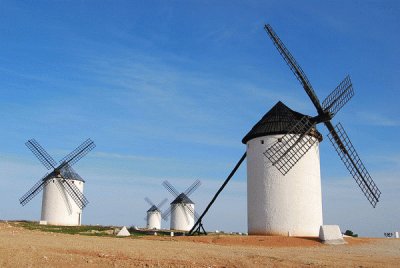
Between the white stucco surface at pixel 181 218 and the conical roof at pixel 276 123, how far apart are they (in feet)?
104

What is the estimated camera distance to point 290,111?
89.7ft

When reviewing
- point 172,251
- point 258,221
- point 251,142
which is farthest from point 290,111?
point 172,251

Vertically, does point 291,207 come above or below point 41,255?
above

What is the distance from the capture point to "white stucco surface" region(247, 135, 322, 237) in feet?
81.8

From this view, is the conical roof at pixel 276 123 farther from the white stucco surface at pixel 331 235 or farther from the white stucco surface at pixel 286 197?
the white stucco surface at pixel 331 235

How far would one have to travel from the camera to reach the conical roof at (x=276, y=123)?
25797 millimetres

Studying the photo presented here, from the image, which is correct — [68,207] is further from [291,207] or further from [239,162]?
[291,207]

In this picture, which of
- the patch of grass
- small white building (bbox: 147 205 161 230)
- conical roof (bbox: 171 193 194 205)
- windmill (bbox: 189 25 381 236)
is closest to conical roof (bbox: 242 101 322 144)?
windmill (bbox: 189 25 381 236)

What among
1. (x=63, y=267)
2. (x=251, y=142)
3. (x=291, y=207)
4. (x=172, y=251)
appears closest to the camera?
(x=63, y=267)

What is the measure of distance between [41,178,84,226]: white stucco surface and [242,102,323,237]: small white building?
23.2 metres

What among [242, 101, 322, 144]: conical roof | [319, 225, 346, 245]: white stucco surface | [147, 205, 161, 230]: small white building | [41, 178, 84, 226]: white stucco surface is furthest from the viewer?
[147, 205, 161, 230]: small white building

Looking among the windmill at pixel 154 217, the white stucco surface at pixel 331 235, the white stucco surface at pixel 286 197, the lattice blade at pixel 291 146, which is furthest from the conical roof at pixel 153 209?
the white stucco surface at pixel 331 235

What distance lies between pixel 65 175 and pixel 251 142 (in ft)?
77.8

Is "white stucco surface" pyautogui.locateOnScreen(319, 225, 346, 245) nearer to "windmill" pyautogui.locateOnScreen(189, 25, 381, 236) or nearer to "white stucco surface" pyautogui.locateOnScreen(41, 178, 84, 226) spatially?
"windmill" pyautogui.locateOnScreen(189, 25, 381, 236)
